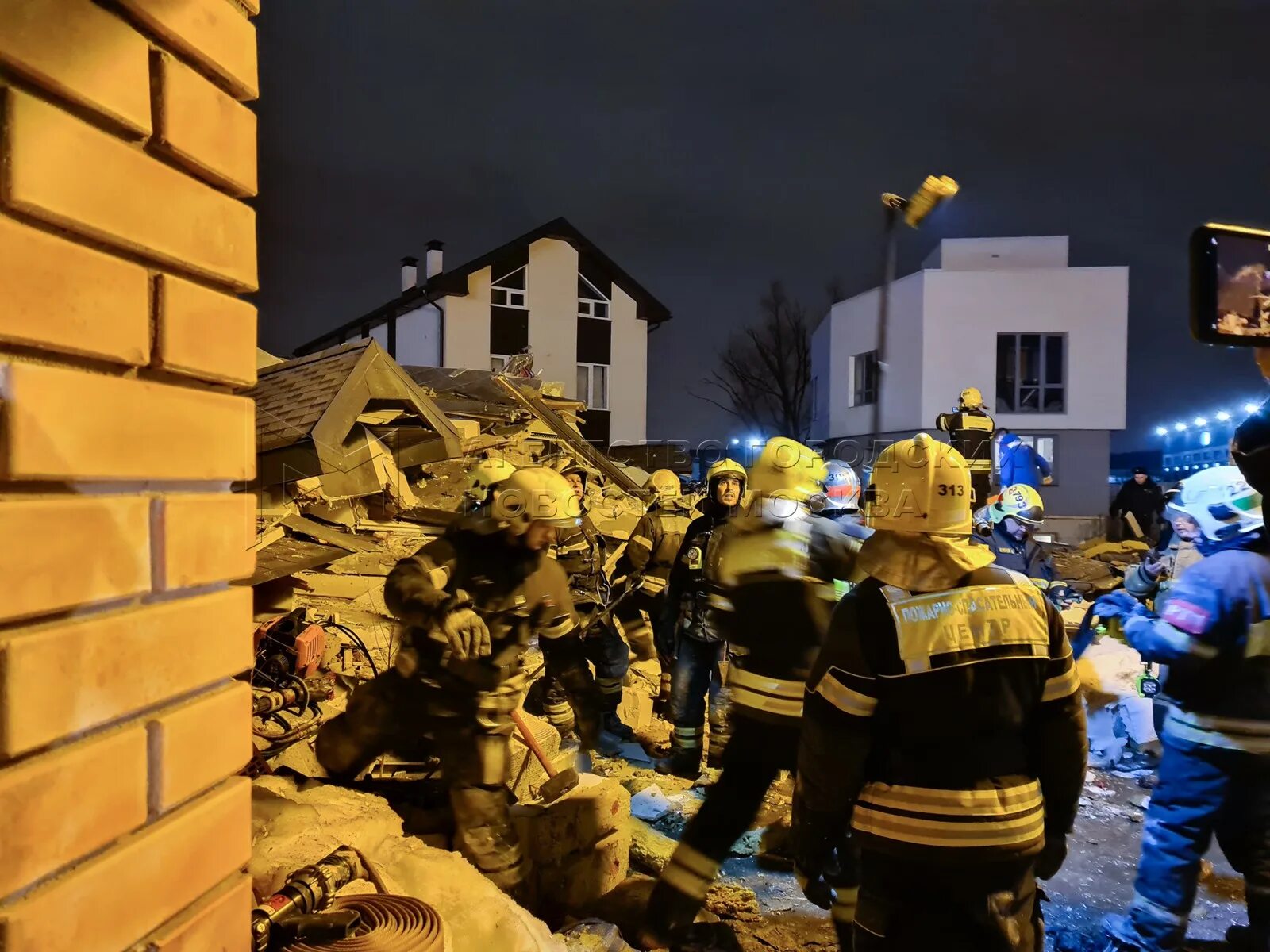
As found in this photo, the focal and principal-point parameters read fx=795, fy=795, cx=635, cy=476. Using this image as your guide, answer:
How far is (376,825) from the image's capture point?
3.51 metres

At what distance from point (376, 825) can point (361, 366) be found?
188 inches

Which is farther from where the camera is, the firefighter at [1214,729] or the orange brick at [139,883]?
the firefighter at [1214,729]

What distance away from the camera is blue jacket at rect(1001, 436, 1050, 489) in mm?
9234

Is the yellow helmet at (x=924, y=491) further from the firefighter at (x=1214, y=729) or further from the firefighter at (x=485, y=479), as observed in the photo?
the firefighter at (x=485, y=479)

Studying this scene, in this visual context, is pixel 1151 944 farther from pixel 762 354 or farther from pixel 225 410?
pixel 762 354

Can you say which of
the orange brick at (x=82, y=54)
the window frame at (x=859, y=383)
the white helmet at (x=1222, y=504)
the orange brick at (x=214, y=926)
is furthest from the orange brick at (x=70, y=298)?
the window frame at (x=859, y=383)

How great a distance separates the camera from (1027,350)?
2195 cm

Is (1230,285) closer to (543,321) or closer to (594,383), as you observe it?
(543,321)

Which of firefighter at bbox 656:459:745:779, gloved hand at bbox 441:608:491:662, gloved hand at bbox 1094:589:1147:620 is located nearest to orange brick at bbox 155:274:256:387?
gloved hand at bbox 441:608:491:662

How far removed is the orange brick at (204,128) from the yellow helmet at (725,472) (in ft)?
17.1

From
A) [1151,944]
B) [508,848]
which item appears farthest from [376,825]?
[1151,944]

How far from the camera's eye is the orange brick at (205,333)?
1.09 meters

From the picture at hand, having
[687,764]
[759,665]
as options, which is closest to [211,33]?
[759,665]

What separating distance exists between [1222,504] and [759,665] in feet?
7.73
